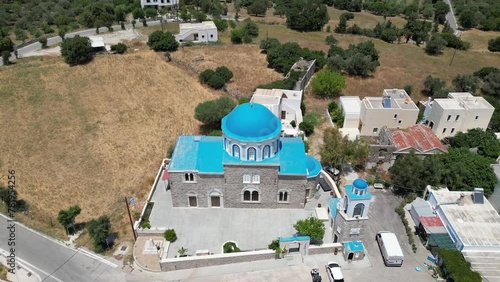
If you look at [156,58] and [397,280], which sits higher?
[156,58]

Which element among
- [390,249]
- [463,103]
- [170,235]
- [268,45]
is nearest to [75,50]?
[268,45]

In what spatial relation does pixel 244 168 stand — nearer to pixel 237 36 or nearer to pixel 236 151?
pixel 236 151

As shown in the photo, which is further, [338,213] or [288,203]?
[288,203]

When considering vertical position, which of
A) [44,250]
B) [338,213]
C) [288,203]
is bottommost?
[44,250]

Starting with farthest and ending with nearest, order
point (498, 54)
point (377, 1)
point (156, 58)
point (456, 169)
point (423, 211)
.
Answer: point (377, 1)
point (498, 54)
point (156, 58)
point (456, 169)
point (423, 211)

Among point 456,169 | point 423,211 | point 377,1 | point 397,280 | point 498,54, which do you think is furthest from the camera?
point 377,1

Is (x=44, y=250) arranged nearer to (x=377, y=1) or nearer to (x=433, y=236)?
(x=433, y=236)

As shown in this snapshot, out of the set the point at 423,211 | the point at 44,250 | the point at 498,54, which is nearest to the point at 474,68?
the point at 498,54
